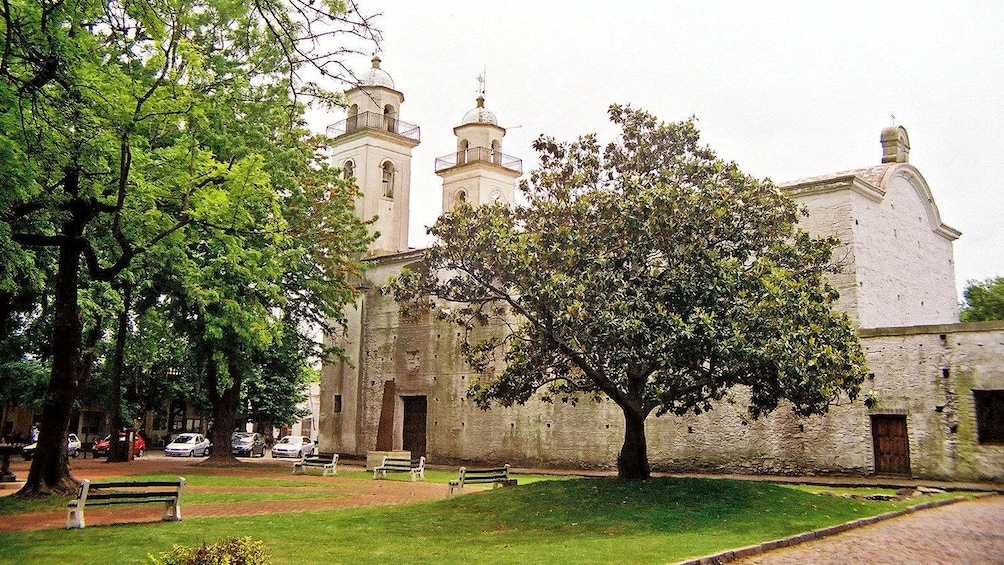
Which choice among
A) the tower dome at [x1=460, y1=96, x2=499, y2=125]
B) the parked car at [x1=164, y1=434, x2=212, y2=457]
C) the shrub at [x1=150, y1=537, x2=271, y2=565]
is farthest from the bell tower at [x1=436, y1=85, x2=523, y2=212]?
the shrub at [x1=150, y1=537, x2=271, y2=565]

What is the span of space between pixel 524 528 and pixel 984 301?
115 ft

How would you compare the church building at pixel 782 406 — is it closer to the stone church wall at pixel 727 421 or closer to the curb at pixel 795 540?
the stone church wall at pixel 727 421

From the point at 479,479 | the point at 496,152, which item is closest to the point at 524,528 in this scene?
the point at 479,479

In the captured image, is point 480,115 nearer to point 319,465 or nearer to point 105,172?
point 319,465

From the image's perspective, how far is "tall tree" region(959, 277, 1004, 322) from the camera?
36906 millimetres

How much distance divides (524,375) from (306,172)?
13.2 meters

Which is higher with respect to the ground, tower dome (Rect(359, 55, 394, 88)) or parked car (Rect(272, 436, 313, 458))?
tower dome (Rect(359, 55, 394, 88))

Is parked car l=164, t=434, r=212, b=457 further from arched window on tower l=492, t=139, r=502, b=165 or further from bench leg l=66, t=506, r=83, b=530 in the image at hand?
bench leg l=66, t=506, r=83, b=530

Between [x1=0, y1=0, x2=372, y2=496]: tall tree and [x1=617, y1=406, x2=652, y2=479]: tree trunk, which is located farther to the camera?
[x1=617, y1=406, x2=652, y2=479]: tree trunk

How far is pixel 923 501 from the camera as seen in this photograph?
15.5m

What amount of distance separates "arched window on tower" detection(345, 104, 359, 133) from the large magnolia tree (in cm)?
2321

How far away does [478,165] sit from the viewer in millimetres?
42344

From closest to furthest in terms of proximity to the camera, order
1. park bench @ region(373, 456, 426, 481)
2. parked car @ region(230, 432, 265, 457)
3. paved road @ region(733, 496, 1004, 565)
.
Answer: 1. paved road @ region(733, 496, 1004, 565)
2. park bench @ region(373, 456, 426, 481)
3. parked car @ region(230, 432, 265, 457)

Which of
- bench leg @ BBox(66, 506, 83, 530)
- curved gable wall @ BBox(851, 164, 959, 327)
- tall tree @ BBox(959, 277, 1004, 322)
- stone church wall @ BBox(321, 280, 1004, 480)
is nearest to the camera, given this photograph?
bench leg @ BBox(66, 506, 83, 530)
